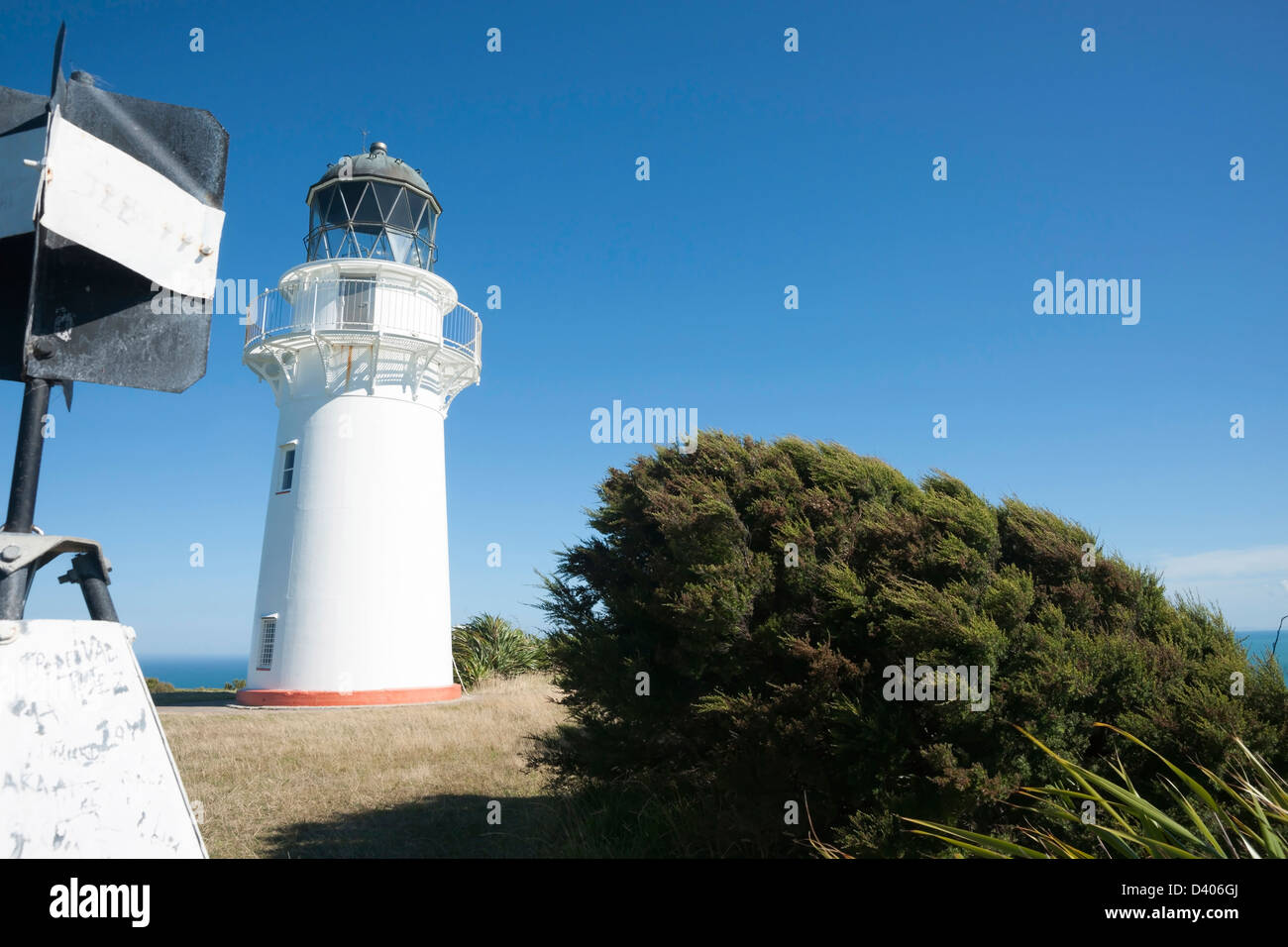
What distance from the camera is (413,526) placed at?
18516 mm

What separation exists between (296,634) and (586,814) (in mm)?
13555

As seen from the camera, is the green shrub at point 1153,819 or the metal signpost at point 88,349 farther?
the green shrub at point 1153,819

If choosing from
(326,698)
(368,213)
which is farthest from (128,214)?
(368,213)

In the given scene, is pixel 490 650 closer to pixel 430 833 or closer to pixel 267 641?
pixel 267 641

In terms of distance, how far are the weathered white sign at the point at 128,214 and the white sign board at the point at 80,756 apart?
35.0 inches

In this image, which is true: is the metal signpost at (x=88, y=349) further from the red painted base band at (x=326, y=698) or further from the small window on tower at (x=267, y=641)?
the small window on tower at (x=267, y=641)

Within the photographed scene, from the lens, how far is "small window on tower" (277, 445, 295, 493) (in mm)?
18484

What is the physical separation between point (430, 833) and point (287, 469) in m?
14.2

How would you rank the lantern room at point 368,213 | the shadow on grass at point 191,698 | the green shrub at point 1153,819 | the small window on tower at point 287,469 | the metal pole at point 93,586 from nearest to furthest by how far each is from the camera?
the metal pole at point 93,586
the green shrub at point 1153,819
the small window on tower at point 287,469
the shadow on grass at point 191,698
the lantern room at point 368,213

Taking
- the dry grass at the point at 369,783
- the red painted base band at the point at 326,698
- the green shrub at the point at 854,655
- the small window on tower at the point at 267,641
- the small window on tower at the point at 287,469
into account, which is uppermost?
the small window on tower at the point at 287,469

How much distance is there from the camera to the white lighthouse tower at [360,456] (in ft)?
57.1

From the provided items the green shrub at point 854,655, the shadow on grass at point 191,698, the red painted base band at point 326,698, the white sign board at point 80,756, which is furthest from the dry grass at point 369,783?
the white sign board at point 80,756

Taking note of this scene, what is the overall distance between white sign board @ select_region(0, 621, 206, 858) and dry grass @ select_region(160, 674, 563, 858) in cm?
474

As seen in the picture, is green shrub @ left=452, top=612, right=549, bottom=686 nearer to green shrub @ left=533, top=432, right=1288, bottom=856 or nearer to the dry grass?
the dry grass
